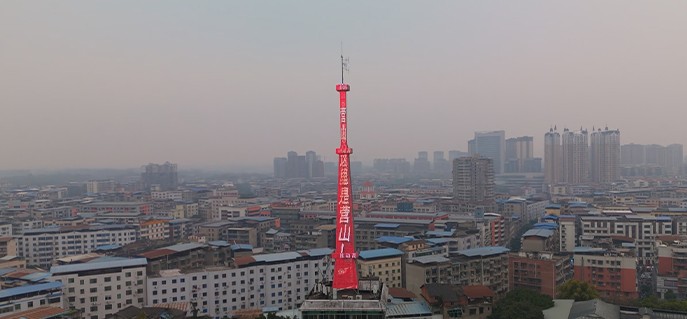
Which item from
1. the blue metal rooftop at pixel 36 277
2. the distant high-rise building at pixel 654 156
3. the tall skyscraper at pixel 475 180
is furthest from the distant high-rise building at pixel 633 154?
the blue metal rooftop at pixel 36 277

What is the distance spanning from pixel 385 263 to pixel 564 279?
6107 millimetres

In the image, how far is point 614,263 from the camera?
18766 millimetres

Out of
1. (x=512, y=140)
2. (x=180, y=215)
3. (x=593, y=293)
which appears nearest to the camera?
(x=593, y=293)

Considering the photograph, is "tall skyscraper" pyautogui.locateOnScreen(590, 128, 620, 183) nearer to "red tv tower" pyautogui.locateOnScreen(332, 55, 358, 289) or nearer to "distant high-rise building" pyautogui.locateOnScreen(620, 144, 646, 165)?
"distant high-rise building" pyautogui.locateOnScreen(620, 144, 646, 165)

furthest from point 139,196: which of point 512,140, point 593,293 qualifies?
point 512,140

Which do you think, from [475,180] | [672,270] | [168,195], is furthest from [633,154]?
[672,270]

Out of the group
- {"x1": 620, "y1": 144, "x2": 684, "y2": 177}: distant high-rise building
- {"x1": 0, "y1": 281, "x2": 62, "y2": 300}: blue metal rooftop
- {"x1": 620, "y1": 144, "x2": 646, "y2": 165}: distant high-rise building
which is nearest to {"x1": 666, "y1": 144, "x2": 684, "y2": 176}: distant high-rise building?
{"x1": 620, "y1": 144, "x2": 684, "y2": 177}: distant high-rise building

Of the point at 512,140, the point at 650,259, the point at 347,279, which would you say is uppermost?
the point at 512,140

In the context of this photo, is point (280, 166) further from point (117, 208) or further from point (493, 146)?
point (117, 208)

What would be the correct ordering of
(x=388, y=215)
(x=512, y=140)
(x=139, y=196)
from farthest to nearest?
1. (x=512, y=140)
2. (x=139, y=196)
3. (x=388, y=215)

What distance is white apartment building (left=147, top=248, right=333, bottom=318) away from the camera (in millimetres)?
16562

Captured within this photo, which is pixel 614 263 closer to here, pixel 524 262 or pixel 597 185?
pixel 524 262

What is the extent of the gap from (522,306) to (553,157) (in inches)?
2419

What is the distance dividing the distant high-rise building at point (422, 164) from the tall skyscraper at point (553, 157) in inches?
1886
